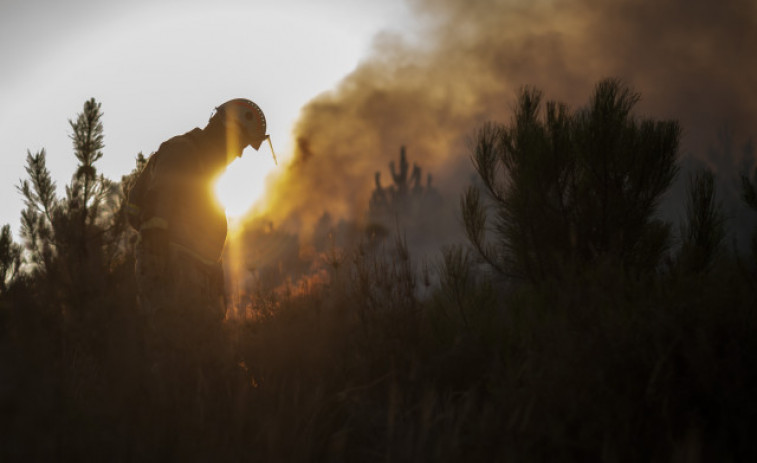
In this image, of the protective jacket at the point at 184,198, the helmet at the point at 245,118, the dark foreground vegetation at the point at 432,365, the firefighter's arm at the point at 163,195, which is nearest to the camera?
the dark foreground vegetation at the point at 432,365

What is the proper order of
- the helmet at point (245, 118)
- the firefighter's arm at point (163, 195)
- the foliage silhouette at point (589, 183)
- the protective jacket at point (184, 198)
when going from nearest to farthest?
the firefighter's arm at point (163, 195)
the protective jacket at point (184, 198)
the helmet at point (245, 118)
the foliage silhouette at point (589, 183)

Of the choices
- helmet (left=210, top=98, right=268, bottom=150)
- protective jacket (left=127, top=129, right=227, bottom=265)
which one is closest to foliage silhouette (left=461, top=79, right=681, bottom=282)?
helmet (left=210, top=98, right=268, bottom=150)

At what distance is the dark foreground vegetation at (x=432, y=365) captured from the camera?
3.01 metres

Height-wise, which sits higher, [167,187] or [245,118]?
[245,118]

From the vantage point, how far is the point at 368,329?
16.2 feet

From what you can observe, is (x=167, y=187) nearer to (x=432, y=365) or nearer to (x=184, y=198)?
(x=184, y=198)

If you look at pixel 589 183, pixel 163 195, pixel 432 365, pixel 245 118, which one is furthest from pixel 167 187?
pixel 589 183

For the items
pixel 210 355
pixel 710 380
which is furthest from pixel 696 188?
pixel 210 355

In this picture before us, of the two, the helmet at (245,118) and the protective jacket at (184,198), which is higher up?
the helmet at (245,118)

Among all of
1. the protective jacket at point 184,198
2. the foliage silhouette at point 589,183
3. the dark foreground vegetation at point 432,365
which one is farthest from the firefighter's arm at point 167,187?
the foliage silhouette at point 589,183

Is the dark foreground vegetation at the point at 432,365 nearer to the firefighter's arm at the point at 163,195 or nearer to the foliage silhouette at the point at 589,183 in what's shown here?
the foliage silhouette at the point at 589,183

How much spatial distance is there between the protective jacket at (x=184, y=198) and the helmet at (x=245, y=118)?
0.32m

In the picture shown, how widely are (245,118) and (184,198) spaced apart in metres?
1.11

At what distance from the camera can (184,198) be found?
541 centimetres
